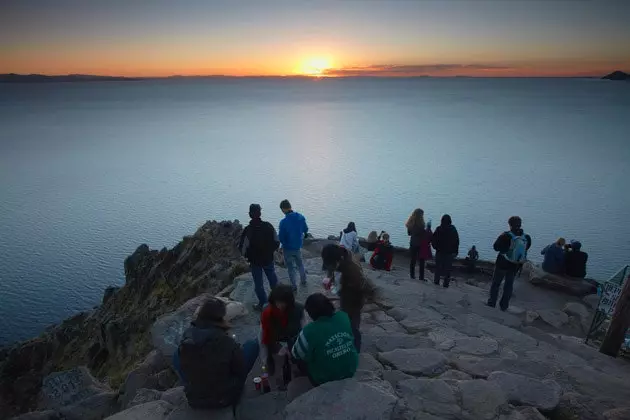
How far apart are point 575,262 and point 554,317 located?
3299 millimetres

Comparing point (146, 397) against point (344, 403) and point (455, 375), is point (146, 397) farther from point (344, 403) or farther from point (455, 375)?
point (455, 375)

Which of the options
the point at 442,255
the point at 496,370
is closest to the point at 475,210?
the point at 442,255

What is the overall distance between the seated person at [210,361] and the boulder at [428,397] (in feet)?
7.28

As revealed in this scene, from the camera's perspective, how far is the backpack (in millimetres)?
9867

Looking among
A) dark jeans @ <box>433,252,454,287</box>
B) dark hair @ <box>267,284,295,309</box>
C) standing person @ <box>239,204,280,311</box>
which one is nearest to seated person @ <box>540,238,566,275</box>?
dark jeans @ <box>433,252,454,287</box>

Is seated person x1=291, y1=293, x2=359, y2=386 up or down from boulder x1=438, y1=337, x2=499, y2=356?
up

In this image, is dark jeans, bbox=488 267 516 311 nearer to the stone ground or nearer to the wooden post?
the stone ground

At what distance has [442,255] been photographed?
11758 mm

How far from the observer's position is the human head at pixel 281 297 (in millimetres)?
6008

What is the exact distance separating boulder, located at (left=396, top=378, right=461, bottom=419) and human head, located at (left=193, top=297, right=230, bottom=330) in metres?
2.66

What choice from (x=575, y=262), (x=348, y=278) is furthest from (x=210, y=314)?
(x=575, y=262)

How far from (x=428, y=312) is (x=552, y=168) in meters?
51.3

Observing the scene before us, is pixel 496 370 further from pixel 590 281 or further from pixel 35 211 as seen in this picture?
pixel 35 211

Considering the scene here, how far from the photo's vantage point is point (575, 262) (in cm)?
1394
